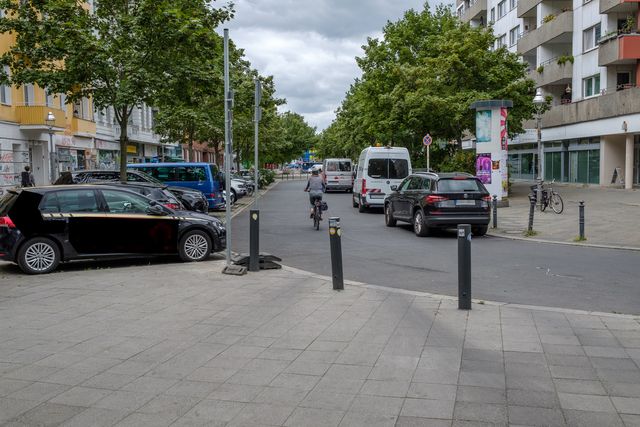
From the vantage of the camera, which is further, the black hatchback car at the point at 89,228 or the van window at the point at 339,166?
the van window at the point at 339,166

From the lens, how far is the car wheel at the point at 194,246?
39.2 feet

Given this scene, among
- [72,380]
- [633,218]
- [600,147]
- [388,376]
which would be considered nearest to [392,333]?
[388,376]

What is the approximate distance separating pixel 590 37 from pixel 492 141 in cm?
1598

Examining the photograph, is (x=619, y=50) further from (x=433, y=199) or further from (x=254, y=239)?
(x=254, y=239)

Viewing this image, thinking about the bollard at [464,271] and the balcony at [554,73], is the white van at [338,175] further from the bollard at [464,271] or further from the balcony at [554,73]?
the bollard at [464,271]

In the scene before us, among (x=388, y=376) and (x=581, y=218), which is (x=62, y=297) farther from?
(x=581, y=218)

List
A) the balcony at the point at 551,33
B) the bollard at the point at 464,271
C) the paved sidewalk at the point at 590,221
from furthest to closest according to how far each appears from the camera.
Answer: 1. the balcony at the point at 551,33
2. the paved sidewalk at the point at 590,221
3. the bollard at the point at 464,271

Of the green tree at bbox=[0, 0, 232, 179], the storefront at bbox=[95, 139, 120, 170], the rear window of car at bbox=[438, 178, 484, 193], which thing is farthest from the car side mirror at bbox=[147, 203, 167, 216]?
the storefront at bbox=[95, 139, 120, 170]

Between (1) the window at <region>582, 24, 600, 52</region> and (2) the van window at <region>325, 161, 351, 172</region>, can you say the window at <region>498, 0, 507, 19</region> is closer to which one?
(1) the window at <region>582, 24, 600, 52</region>

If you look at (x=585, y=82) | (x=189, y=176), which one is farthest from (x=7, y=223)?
(x=585, y=82)

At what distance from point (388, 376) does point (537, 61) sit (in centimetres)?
4200

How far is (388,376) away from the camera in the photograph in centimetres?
531

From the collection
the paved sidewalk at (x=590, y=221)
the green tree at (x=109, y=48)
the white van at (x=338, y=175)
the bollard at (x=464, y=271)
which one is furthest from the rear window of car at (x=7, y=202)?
the white van at (x=338, y=175)

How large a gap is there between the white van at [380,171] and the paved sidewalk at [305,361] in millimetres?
15626
